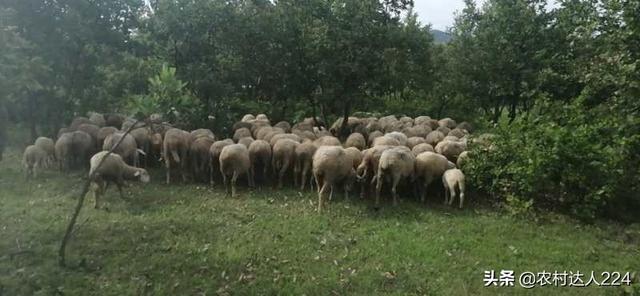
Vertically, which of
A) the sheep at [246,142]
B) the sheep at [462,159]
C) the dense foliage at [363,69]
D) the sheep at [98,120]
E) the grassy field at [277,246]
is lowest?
the grassy field at [277,246]

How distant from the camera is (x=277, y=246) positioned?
9211 millimetres

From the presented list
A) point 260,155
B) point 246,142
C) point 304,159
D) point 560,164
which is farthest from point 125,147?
point 560,164

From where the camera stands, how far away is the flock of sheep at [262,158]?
40.0ft

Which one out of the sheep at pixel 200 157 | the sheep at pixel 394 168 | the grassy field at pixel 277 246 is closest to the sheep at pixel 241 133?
the sheep at pixel 200 157

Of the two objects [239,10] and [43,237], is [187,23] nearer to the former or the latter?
[239,10]

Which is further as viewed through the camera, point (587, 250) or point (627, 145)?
point (627, 145)

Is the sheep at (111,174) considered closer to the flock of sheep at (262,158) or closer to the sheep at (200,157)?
the flock of sheep at (262,158)

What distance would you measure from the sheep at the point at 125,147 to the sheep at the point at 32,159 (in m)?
1.69

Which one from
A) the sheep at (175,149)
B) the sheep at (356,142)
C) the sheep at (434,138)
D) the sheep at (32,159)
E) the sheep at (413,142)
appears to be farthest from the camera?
the sheep at (434,138)

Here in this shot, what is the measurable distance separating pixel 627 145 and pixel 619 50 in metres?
2.42

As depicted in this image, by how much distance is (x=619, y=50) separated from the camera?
12070 mm

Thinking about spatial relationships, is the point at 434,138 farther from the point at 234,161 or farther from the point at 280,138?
the point at 234,161

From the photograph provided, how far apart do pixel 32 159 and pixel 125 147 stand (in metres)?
2.47

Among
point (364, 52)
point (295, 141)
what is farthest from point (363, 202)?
point (364, 52)
